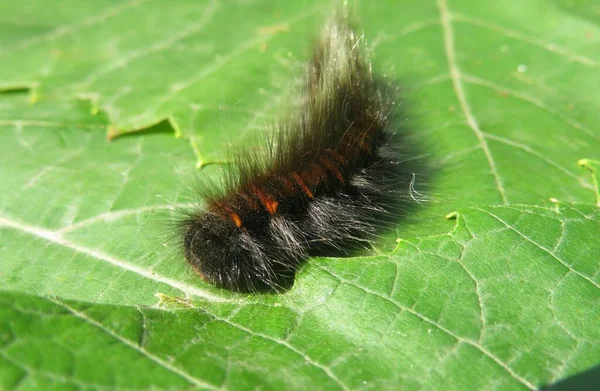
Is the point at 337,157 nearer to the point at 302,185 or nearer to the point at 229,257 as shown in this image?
the point at 302,185

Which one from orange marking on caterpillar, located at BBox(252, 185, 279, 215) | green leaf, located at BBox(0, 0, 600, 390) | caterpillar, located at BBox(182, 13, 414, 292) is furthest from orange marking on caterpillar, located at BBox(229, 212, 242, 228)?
green leaf, located at BBox(0, 0, 600, 390)

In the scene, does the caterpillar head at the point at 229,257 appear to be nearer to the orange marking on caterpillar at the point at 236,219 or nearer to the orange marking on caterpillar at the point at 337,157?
the orange marking on caterpillar at the point at 236,219

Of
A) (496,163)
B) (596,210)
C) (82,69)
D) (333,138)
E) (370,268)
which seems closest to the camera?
(370,268)

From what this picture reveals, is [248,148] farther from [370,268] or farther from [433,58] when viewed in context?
[433,58]

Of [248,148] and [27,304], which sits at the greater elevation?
[27,304]

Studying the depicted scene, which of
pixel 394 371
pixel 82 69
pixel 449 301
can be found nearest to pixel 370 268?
pixel 449 301

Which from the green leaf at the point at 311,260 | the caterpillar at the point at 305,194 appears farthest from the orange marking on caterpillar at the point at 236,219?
the green leaf at the point at 311,260

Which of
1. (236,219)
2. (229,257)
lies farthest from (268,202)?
(229,257)
